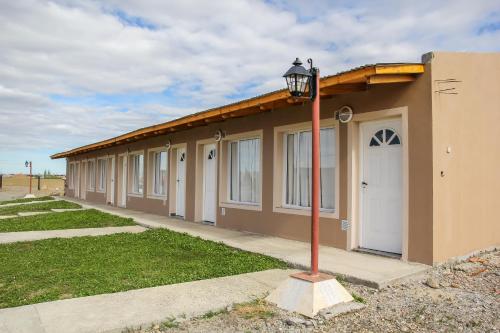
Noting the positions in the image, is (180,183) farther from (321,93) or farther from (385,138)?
(385,138)

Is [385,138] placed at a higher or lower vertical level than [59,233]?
higher

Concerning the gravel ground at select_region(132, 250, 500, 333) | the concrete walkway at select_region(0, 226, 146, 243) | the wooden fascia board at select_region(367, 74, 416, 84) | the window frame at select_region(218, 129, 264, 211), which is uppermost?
the wooden fascia board at select_region(367, 74, 416, 84)

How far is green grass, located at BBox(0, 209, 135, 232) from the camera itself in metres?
10.4

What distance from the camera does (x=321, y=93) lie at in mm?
6875

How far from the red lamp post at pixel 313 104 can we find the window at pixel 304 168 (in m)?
2.80

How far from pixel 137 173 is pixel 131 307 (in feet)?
39.7

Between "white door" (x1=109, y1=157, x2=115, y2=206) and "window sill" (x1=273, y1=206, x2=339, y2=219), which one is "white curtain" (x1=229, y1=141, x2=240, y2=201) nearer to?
"window sill" (x1=273, y1=206, x2=339, y2=219)

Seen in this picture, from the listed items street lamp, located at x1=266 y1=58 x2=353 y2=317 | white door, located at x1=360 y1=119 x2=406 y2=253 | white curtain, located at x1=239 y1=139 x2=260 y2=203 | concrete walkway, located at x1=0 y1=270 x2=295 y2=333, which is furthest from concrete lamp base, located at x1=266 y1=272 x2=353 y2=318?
white curtain, located at x1=239 y1=139 x2=260 y2=203

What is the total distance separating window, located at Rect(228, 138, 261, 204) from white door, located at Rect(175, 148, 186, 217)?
245 cm

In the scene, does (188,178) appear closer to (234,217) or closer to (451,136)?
(234,217)

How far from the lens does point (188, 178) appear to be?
469 inches

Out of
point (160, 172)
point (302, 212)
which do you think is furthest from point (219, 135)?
point (160, 172)

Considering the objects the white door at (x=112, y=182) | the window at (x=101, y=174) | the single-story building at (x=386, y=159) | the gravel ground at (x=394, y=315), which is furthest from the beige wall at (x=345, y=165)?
the window at (x=101, y=174)

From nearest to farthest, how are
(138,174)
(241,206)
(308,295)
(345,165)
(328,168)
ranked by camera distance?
(308,295)
(345,165)
(328,168)
(241,206)
(138,174)
